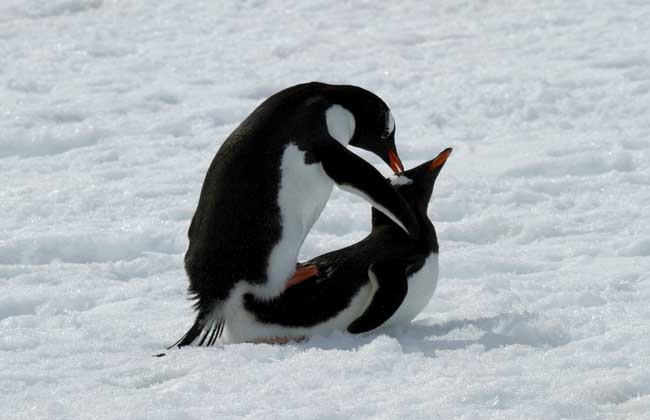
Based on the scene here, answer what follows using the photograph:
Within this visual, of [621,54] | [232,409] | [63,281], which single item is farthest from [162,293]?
[621,54]

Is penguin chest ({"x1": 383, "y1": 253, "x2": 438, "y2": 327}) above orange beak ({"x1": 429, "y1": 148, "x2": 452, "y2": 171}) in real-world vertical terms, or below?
below

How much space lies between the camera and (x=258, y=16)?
9602 mm

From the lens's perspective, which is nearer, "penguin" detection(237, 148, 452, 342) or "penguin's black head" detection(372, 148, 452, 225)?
"penguin" detection(237, 148, 452, 342)

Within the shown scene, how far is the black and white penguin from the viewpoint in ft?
12.4

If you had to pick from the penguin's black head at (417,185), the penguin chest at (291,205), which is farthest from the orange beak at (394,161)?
the penguin chest at (291,205)

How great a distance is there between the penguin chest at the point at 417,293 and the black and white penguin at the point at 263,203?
13 cm

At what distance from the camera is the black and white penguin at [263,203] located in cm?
378

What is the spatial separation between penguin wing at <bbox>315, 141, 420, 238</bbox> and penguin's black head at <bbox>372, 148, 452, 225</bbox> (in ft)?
0.90

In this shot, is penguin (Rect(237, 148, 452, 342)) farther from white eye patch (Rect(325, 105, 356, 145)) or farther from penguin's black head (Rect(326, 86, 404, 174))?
penguin's black head (Rect(326, 86, 404, 174))

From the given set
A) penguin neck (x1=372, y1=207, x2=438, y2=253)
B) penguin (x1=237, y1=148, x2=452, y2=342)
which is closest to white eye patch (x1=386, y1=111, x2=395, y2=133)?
penguin neck (x1=372, y1=207, x2=438, y2=253)

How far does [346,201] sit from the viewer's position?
19.1 ft

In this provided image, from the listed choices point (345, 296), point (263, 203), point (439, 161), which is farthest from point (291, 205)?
point (439, 161)

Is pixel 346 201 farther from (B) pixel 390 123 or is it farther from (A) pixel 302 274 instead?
(A) pixel 302 274

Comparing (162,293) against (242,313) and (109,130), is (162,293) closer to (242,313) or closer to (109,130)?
(242,313)
